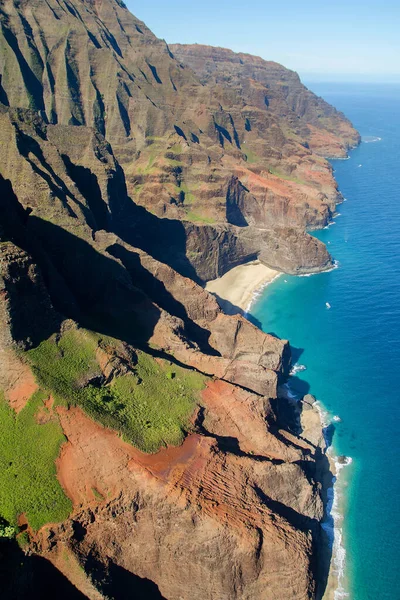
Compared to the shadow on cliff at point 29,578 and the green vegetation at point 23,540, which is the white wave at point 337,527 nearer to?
the shadow on cliff at point 29,578

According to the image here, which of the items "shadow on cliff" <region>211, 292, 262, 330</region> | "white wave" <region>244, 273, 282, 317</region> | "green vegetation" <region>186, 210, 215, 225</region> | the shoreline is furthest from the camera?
"green vegetation" <region>186, 210, 215, 225</region>

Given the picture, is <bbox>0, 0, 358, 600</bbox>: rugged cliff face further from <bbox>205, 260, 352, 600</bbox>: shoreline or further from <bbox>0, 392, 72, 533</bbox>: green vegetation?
<bbox>205, 260, 352, 600</bbox>: shoreline

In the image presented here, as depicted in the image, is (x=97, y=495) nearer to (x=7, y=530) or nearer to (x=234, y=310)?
(x=7, y=530)

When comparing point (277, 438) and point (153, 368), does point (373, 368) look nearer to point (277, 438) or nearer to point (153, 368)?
point (277, 438)

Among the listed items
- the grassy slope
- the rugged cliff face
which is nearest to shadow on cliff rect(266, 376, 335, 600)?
the rugged cliff face

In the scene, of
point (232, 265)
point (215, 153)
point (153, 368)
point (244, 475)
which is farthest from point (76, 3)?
point (244, 475)
